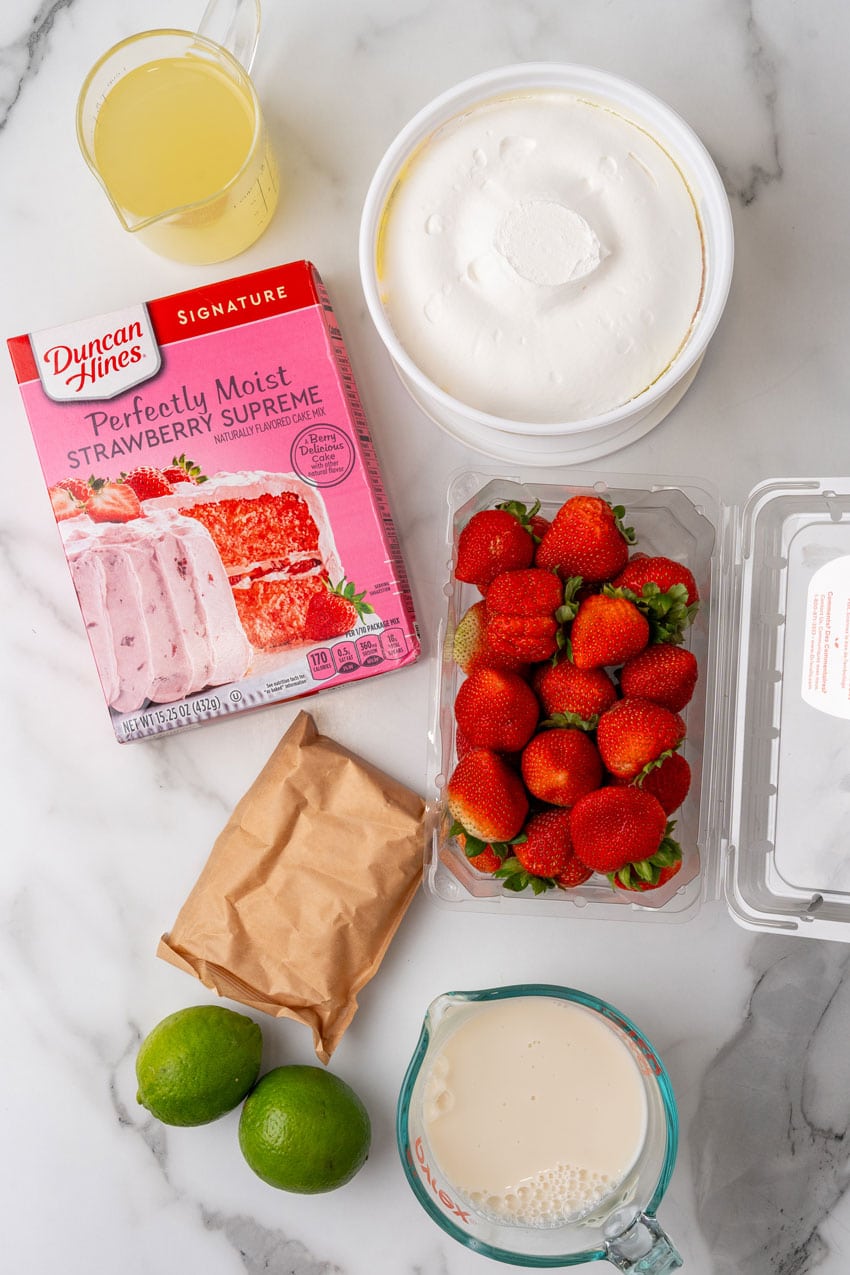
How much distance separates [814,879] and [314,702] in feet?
1.58

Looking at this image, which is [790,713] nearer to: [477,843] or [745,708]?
[745,708]

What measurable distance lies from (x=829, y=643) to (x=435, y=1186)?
586mm

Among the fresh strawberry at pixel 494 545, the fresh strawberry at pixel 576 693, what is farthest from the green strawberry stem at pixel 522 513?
the fresh strawberry at pixel 576 693

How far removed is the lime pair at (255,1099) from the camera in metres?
0.87

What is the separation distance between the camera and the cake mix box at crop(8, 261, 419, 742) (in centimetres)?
93

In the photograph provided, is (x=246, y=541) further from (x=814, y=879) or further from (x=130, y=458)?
(x=814, y=879)

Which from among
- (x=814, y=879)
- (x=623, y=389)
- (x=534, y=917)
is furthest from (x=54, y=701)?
(x=814, y=879)

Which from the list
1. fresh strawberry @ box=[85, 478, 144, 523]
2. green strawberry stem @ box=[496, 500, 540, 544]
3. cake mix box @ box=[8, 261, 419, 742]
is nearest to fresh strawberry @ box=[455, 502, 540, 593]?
green strawberry stem @ box=[496, 500, 540, 544]

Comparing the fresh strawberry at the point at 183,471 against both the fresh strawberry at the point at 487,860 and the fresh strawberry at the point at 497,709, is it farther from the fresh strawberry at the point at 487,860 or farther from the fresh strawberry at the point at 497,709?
the fresh strawberry at the point at 487,860

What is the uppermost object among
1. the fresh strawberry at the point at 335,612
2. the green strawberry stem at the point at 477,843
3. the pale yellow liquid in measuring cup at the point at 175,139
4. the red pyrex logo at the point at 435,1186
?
the pale yellow liquid in measuring cup at the point at 175,139

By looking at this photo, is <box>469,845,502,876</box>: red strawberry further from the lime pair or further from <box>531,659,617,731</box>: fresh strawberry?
the lime pair

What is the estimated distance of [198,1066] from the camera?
90 centimetres

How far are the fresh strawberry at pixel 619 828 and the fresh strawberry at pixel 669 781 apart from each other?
3 centimetres

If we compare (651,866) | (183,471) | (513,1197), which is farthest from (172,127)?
(513,1197)
